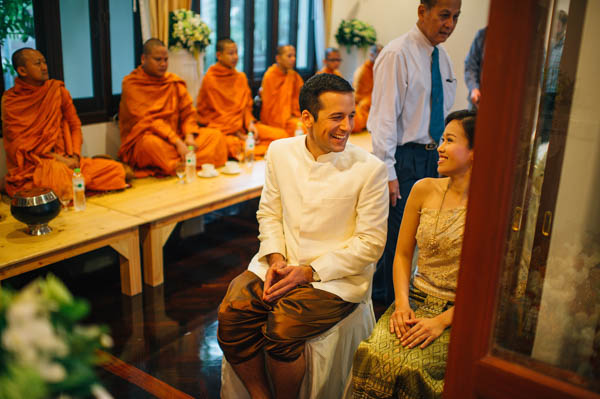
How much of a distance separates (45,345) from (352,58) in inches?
289

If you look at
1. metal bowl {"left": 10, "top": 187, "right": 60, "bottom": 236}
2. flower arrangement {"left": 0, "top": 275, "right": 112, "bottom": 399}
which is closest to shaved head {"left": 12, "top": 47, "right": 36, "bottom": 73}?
metal bowl {"left": 10, "top": 187, "right": 60, "bottom": 236}

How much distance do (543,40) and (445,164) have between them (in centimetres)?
81

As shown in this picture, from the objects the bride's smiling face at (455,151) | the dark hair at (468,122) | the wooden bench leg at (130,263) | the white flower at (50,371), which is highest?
the dark hair at (468,122)

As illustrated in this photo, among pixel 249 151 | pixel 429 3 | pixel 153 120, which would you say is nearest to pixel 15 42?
pixel 153 120

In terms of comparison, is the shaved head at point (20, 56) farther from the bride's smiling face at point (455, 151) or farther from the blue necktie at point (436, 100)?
the bride's smiling face at point (455, 151)

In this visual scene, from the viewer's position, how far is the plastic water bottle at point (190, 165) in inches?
159

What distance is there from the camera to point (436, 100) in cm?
291

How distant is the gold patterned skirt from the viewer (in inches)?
66.7

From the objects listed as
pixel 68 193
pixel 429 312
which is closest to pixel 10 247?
pixel 68 193

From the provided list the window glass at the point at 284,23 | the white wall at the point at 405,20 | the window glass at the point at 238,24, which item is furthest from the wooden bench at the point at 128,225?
the white wall at the point at 405,20

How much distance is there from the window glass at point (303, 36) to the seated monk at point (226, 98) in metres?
2.18

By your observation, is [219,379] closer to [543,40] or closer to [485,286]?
[485,286]

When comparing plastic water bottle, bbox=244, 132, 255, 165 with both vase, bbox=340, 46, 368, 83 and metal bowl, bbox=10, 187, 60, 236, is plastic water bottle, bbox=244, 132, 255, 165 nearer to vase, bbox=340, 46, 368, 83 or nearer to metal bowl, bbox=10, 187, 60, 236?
metal bowl, bbox=10, 187, 60, 236

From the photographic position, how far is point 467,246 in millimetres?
1228
